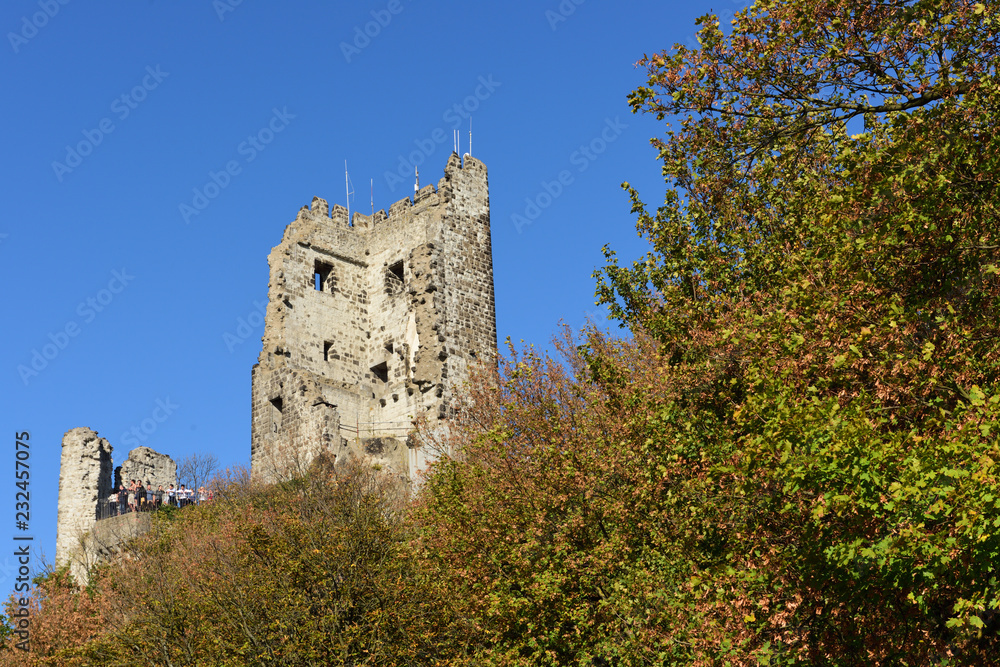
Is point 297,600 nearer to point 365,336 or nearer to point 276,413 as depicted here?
point 276,413

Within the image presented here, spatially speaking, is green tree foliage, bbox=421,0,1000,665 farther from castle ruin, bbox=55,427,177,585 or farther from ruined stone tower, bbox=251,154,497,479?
castle ruin, bbox=55,427,177,585

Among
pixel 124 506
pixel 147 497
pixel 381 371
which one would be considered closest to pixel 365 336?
pixel 381 371

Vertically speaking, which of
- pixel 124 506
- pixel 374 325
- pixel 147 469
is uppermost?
pixel 374 325

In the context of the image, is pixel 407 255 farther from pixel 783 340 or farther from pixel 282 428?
pixel 783 340

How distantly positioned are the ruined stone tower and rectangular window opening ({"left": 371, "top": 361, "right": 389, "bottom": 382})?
4cm

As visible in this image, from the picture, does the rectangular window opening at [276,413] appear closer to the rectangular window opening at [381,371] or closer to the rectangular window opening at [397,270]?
the rectangular window opening at [381,371]

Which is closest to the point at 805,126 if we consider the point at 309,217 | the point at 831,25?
the point at 831,25

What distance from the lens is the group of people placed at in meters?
36.8

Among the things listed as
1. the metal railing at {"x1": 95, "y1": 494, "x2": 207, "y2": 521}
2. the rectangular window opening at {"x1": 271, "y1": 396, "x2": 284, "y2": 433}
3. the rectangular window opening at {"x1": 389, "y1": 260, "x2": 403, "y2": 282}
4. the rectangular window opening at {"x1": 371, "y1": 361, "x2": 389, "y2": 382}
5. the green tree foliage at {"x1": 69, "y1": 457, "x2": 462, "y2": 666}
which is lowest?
the green tree foliage at {"x1": 69, "y1": 457, "x2": 462, "y2": 666}

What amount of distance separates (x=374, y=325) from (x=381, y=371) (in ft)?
5.31

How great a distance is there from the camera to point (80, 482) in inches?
1572

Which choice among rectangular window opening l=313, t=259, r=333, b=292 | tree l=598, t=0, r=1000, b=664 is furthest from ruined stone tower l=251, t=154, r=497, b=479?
tree l=598, t=0, r=1000, b=664

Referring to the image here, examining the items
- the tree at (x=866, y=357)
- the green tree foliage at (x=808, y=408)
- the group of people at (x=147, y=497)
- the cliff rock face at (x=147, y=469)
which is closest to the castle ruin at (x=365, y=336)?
the group of people at (x=147, y=497)

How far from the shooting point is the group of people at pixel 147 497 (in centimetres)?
3684
